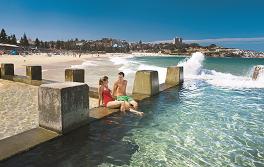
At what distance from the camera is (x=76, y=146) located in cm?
505

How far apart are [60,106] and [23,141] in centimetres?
88

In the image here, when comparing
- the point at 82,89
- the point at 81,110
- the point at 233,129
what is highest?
the point at 82,89

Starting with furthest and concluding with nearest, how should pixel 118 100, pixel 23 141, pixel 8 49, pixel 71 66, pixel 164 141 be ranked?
1. pixel 8 49
2. pixel 71 66
3. pixel 118 100
4. pixel 164 141
5. pixel 23 141

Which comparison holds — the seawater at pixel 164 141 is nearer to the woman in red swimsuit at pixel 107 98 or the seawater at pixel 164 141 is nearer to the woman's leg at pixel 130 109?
the woman's leg at pixel 130 109

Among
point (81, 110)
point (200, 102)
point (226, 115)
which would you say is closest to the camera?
point (81, 110)

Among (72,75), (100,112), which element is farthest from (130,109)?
(72,75)

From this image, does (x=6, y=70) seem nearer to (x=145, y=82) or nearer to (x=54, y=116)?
(x=145, y=82)

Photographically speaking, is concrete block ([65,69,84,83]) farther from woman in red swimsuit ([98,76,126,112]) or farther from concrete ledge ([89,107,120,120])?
concrete ledge ([89,107,120,120])

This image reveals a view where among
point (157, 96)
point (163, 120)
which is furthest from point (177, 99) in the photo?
point (163, 120)

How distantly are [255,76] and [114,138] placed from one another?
16.1m

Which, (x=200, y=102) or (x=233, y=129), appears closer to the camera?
(x=233, y=129)

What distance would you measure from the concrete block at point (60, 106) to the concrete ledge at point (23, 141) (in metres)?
0.19

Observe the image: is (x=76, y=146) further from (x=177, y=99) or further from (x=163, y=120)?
(x=177, y=99)

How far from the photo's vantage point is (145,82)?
9773 millimetres
